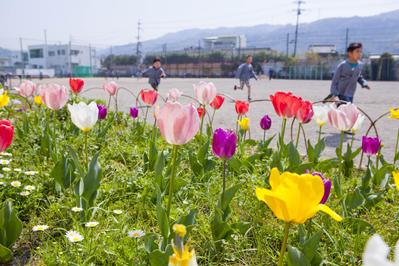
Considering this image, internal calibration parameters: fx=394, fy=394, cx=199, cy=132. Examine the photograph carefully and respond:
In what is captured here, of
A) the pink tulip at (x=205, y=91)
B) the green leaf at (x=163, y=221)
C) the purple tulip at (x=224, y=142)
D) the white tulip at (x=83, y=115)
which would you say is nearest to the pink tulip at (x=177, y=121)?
the green leaf at (x=163, y=221)

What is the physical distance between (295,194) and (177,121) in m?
0.57

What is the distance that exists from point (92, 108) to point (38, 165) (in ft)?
3.77

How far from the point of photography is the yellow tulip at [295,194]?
2.58ft

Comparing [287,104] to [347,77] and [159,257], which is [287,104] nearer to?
[159,257]

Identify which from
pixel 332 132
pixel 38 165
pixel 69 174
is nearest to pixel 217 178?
pixel 69 174

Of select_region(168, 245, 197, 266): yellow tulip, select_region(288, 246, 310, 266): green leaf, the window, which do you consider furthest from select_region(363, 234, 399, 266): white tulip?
the window

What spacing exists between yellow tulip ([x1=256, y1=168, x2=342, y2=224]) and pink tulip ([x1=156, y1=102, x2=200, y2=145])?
1.71 feet

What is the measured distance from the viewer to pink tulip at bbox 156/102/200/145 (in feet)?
4.15

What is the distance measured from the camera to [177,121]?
50.3 inches

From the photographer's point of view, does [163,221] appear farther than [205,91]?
No

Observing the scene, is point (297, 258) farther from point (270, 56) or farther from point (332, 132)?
point (270, 56)

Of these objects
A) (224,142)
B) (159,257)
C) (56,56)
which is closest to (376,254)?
(159,257)

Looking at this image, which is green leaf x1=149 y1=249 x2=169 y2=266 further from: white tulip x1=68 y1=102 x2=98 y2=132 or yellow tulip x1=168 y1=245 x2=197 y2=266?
white tulip x1=68 y1=102 x2=98 y2=132

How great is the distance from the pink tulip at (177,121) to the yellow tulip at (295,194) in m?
0.52
